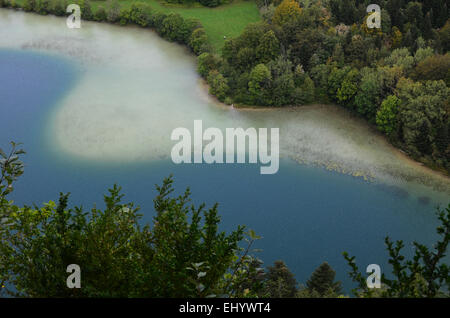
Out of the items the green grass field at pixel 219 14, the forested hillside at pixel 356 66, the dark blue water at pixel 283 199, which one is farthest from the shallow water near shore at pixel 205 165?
the green grass field at pixel 219 14

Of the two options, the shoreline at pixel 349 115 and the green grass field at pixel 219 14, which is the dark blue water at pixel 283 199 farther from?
the green grass field at pixel 219 14

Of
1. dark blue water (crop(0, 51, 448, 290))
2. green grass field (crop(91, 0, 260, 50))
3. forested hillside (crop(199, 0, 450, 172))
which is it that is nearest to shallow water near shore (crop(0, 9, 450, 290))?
dark blue water (crop(0, 51, 448, 290))

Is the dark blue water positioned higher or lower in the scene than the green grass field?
lower

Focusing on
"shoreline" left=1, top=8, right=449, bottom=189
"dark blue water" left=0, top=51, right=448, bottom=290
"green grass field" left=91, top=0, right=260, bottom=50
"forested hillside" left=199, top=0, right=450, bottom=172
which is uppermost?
"green grass field" left=91, top=0, right=260, bottom=50

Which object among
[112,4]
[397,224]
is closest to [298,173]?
[397,224]

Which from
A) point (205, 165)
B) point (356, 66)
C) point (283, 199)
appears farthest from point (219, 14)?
point (283, 199)

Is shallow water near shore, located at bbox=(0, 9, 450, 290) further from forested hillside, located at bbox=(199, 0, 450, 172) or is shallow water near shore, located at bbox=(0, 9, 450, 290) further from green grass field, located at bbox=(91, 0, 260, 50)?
green grass field, located at bbox=(91, 0, 260, 50)

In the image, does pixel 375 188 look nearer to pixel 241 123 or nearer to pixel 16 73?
pixel 241 123
